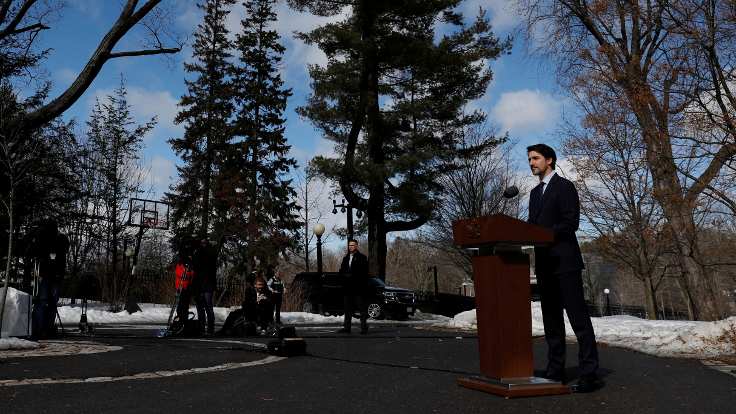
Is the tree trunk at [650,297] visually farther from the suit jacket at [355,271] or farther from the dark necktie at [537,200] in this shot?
the dark necktie at [537,200]

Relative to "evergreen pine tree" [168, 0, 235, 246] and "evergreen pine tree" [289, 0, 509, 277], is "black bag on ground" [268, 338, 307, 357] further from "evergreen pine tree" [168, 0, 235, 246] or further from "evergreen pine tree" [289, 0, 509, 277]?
"evergreen pine tree" [168, 0, 235, 246]

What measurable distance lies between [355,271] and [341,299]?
10737 mm

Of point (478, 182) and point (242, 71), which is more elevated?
point (242, 71)

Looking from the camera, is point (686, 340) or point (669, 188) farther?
point (669, 188)

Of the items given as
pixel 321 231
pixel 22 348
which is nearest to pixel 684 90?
pixel 22 348

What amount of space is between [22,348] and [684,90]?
1225 centimetres

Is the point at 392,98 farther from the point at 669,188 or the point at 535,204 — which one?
the point at 535,204

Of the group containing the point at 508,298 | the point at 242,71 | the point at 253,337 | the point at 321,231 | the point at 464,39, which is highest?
the point at 242,71

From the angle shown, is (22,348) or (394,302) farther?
(394,302)

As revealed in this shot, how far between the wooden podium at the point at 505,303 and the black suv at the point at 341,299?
1789 cm

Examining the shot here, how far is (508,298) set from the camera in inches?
179

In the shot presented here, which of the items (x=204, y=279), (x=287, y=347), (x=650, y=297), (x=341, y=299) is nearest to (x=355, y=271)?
(x=204, y=279)

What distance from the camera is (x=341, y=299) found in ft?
75.7

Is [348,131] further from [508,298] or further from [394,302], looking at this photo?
[508,298]
